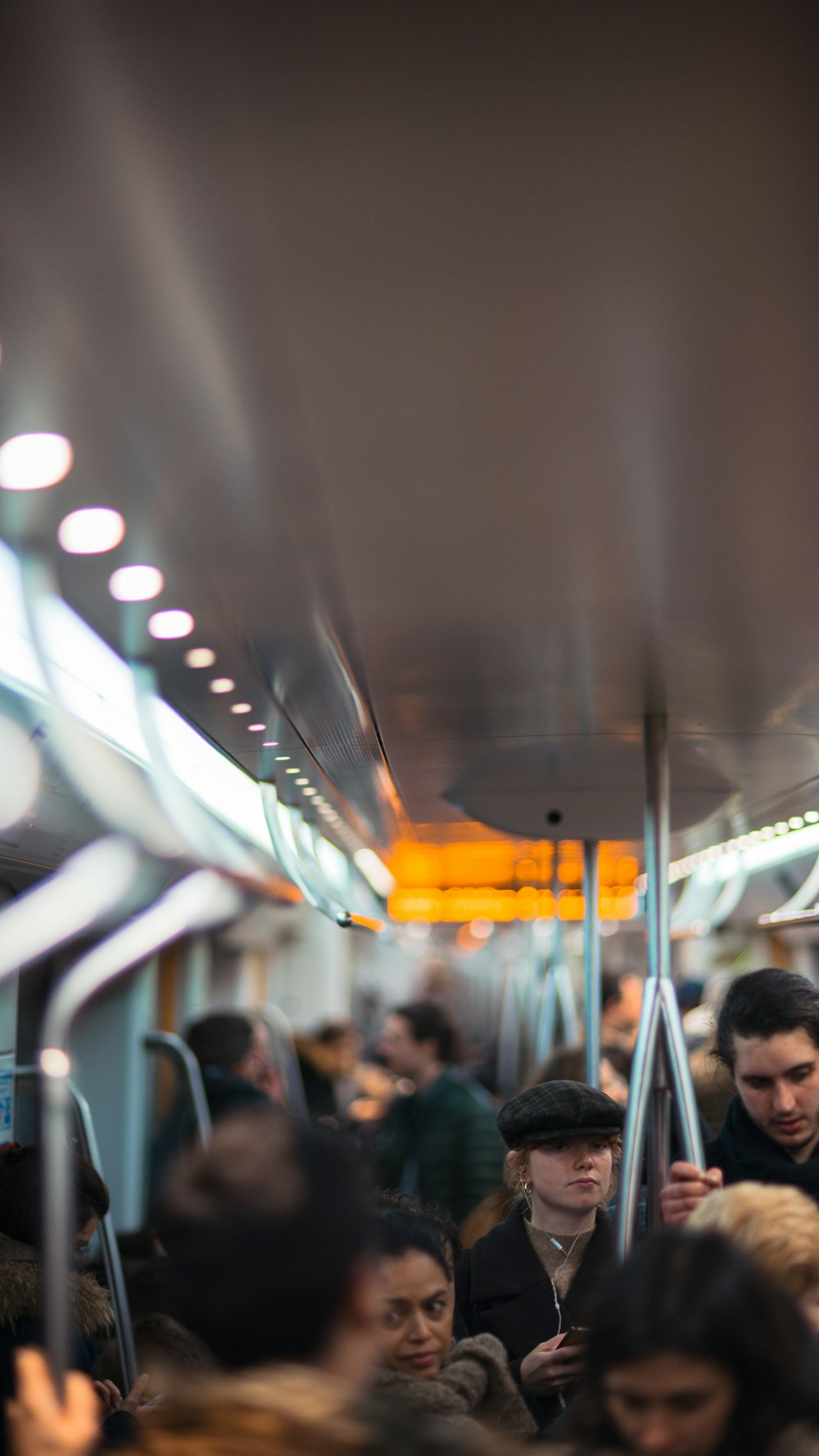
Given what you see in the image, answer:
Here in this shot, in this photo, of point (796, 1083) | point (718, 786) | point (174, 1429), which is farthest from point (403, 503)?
point (718, 786)

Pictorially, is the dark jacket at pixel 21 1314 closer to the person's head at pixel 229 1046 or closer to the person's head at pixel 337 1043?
the person's head at pixel 229 1046

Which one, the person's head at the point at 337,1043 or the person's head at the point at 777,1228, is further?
the person's head at the point at 337,1043

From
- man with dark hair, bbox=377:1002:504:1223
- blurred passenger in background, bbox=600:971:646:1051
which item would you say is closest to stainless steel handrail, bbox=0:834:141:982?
man with dark hair, bbox=377:1002:504:1223

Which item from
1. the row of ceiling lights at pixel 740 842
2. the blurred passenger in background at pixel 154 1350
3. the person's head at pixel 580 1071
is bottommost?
the blurred passenger in background at pixel 154 1350

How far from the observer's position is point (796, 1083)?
269 cm

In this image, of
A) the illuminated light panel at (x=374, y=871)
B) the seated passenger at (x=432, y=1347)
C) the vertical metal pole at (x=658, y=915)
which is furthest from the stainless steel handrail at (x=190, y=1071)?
the seated passenger at (x=432, y=1347)

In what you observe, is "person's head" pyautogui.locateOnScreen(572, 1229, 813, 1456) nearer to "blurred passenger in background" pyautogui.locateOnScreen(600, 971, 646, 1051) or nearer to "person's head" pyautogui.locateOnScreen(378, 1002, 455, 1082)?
"person's head" pyautogui.locateOnScreen(378, 1002, 455, 1082)

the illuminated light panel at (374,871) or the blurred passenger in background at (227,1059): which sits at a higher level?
the illuminated light panel at (374,871)

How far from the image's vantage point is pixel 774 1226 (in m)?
1.78

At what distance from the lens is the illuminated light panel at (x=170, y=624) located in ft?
8.04

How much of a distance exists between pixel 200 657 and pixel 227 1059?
3887 mm

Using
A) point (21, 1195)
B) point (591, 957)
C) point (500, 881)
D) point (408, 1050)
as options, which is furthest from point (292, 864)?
point (500, 881)

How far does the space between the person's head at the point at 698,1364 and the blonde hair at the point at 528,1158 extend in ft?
3.77

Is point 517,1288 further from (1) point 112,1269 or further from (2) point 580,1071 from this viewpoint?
(1) point 112,1269
